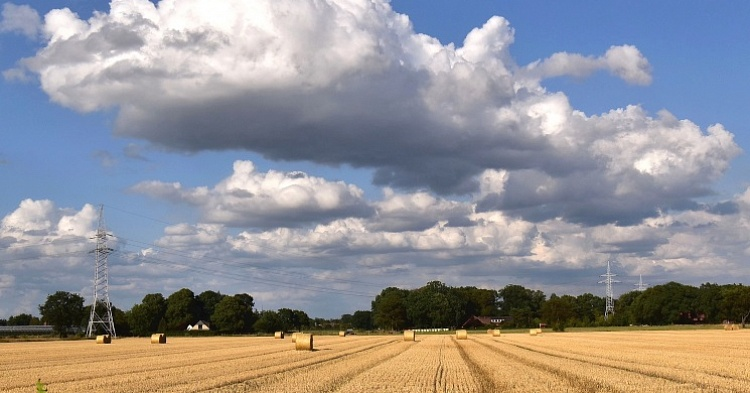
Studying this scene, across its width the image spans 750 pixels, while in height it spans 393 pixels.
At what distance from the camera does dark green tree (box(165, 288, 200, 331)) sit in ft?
619

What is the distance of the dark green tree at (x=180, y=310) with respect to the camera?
18862 cm

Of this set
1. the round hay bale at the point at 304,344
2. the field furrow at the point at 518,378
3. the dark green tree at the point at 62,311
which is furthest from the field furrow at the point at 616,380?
the dark green tree at the point at 62,311

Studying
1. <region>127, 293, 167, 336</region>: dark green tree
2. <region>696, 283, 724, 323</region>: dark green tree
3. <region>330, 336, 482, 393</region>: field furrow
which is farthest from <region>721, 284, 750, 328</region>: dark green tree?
<region>330, 336, 482, 393</region>: field furrow

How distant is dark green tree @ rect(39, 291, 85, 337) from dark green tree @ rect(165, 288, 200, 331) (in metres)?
43.7

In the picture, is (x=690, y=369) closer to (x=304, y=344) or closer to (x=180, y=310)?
(x=304, y=344)

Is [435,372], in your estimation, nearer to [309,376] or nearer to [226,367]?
[309,376]

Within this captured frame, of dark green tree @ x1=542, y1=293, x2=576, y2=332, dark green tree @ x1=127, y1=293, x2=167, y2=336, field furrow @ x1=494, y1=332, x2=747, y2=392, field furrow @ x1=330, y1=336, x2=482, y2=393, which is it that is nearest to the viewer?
field furrow @ x1=330, y1=336, x2=482, y2=393

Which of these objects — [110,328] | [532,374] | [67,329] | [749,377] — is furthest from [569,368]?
[67,329]

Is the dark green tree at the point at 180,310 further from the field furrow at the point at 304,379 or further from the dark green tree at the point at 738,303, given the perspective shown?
the field furrow at the point at 304,379

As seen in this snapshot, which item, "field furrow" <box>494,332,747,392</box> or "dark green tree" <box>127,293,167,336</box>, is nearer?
"field furrow" <box>494,332,747,392</box>

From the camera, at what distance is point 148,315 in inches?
6855

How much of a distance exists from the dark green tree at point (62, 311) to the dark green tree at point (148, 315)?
12.8 m

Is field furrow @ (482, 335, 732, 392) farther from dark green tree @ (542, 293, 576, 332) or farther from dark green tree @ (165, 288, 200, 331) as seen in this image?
dark green tree @ (165, 288, 200, 331)

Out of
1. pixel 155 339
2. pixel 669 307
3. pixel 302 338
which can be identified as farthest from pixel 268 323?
pixel 302 338
